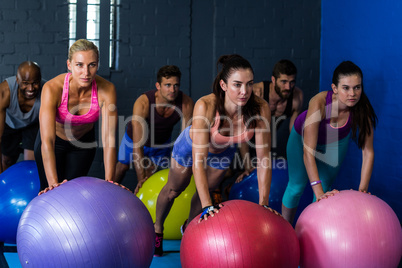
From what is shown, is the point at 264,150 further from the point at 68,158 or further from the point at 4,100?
the point at 4,100

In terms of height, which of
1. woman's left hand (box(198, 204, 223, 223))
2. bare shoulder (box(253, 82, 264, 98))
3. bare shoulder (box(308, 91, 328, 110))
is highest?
bare shoulder (box(253, 82, 264, 98))

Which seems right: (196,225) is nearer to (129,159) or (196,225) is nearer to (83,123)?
(83,123)

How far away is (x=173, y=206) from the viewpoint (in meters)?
3.97

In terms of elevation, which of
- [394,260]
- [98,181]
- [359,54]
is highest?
[359,54]

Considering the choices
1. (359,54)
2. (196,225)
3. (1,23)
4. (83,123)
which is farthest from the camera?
(1,23)

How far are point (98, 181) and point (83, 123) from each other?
2.17ft

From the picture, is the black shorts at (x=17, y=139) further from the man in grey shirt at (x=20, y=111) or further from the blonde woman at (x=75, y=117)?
the blonde woman at (x=75, y=117)

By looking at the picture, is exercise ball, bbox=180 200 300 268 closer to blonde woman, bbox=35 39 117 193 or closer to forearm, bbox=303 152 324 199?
forearm, bbox=303 152 324 199

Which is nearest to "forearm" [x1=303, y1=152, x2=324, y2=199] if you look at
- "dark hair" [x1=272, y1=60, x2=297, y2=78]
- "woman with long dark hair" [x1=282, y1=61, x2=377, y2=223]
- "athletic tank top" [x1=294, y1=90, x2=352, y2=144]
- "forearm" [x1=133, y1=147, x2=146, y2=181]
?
"woman with long dark hair" [x1=282, y1=61, x2=377, y2=223]

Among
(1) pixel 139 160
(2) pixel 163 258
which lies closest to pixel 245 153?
(1) pixel 139 160

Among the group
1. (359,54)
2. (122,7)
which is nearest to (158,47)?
(122,7)

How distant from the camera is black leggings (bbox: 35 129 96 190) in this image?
3238 millimetres

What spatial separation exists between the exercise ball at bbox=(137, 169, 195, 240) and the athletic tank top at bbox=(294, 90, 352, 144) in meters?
1.09

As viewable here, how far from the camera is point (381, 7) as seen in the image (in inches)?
166
